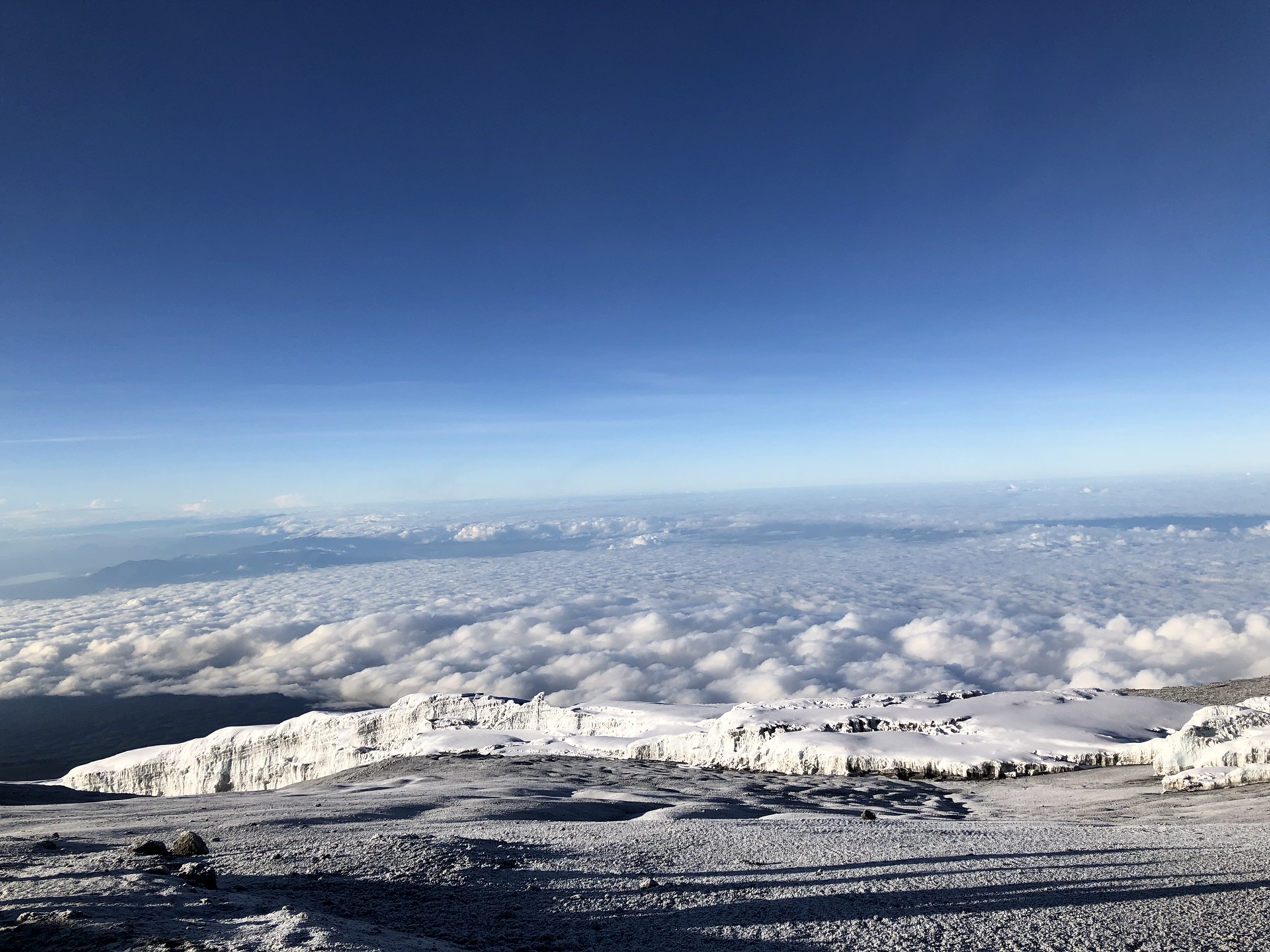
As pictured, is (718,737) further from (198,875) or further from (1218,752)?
(198,875)

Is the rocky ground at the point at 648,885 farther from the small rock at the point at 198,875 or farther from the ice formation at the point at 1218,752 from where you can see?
the ice formation at the point at 1218,752

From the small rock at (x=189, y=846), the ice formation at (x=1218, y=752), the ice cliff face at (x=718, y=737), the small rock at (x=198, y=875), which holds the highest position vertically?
the small rock at (x=198, y=875)

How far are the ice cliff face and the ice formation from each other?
418 centimetres

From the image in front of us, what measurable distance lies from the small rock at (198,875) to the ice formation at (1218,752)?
26482mm

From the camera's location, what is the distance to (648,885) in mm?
6996

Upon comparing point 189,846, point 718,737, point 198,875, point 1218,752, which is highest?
point 198,875

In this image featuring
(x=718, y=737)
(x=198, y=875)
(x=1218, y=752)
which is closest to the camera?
(x=198, y=875)

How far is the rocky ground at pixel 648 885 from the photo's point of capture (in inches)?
213

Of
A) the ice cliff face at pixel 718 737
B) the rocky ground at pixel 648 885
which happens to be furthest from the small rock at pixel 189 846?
the ice cliff face at pixel 718 737

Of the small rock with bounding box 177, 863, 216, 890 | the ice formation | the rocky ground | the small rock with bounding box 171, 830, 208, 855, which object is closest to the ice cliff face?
the ice formation

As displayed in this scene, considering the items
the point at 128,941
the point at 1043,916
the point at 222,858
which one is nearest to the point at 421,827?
the point at 222,858

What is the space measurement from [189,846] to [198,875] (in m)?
2.63

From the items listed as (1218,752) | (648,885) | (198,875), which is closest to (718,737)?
(1218,752)

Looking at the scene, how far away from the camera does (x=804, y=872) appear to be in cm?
799
